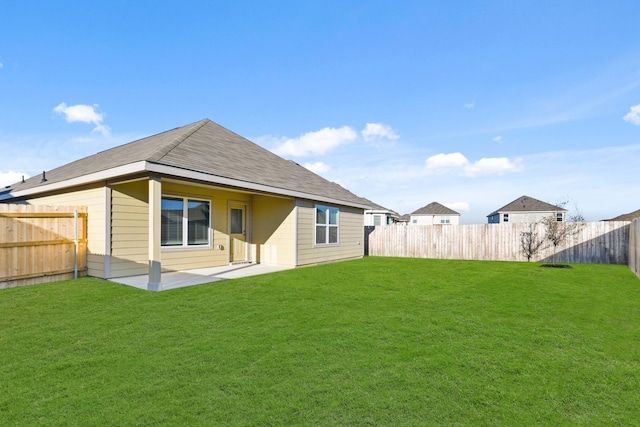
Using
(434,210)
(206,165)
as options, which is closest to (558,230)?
(206,165)

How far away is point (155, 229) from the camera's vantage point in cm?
679

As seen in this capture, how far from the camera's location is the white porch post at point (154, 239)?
6.73m

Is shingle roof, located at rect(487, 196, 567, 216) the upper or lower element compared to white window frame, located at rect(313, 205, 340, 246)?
upper

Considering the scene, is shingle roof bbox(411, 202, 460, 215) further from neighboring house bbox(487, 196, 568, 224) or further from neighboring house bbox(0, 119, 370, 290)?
neighboring house bbox(0, 119, 370, 290)

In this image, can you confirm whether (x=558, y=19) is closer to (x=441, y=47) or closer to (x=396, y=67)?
(x=441, y=47)

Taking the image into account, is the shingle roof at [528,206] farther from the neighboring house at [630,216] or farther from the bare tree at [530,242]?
the bare tree at [530,242]

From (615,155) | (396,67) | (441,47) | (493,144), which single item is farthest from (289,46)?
(615,155)

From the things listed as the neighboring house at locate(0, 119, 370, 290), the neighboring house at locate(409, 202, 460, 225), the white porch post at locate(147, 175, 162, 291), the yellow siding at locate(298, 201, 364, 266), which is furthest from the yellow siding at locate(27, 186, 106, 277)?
the neighboring house at locate(409, 202, 460, 225)

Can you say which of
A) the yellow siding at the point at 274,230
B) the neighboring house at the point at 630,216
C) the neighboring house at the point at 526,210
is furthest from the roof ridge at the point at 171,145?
the neighboring house at the point at 526,210

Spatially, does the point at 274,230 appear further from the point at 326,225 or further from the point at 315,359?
the point at 315,359

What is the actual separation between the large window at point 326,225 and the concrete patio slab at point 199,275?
2.48 m

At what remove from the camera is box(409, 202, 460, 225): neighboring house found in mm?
41875

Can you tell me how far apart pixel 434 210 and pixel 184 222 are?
39284 mm

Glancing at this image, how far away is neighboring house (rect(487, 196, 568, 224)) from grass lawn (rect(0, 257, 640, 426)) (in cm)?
3343
